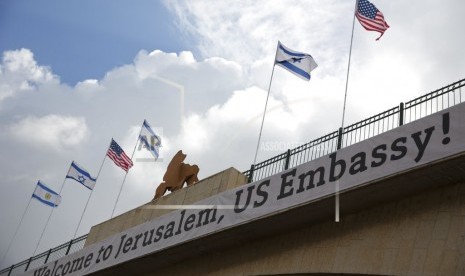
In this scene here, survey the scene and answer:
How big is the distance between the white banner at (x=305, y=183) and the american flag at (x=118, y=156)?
610cm

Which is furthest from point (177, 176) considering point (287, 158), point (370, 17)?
point (370, 17)

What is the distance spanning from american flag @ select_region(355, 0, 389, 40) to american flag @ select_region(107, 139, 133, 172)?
449 inches

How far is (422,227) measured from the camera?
8.49 meters

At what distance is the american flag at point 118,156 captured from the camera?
21.3 meters

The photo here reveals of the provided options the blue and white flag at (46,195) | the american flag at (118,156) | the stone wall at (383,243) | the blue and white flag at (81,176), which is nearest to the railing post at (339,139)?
the stone wall at (383,243)

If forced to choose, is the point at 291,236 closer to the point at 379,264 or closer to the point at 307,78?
the point at 379,264

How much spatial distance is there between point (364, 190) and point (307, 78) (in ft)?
22.7

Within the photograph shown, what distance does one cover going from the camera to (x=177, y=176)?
53.8ft

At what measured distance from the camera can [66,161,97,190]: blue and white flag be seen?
22.9 metres

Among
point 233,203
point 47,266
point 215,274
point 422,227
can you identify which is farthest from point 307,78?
point 47,266

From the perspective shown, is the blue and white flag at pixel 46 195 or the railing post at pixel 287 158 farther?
the blue and white flag at pixel 46 195

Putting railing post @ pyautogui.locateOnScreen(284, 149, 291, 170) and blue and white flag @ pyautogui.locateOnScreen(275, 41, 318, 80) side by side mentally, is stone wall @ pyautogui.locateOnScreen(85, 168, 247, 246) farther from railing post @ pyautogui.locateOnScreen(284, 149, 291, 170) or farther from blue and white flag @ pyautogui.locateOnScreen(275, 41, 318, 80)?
blue and white flag @ pyautogui.locateOnScreen(275, 41, 318, 80)

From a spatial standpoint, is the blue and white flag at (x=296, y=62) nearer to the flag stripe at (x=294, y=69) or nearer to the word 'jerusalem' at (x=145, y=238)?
the flag stripe at (x=294, y=69)

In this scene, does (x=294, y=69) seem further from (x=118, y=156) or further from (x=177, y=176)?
(x=118, y=156)
